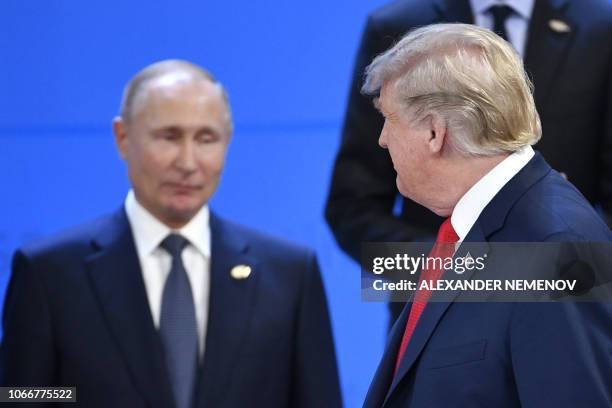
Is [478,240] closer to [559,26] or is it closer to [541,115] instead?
[541,115]

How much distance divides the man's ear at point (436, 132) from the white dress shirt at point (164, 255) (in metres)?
0.83

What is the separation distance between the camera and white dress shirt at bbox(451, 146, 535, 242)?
6.51 feet

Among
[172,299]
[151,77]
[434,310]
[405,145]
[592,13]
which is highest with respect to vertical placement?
[592,13]

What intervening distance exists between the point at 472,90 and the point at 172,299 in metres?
0.97

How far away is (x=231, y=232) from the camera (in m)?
2.81

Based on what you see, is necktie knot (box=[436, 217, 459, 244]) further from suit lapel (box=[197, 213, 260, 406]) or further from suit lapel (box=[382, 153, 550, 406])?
suit lapel (box=[197, 213, 260, 406])

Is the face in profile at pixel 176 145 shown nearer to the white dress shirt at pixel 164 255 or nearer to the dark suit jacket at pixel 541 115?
the white dress shirt at pixel 164 255

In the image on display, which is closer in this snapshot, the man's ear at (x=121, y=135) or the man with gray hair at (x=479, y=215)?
the man with gray hair at (x=479, y=215)

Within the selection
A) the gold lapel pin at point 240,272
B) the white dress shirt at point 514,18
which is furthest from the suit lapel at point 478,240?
the white dress shirt at point 514,18

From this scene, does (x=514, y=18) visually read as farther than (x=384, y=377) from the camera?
Yes

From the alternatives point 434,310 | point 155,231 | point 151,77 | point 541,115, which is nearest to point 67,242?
point 155,231

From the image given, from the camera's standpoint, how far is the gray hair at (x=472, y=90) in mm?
1972

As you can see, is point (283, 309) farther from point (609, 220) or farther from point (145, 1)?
point (145, 1)

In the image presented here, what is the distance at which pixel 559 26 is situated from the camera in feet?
9.53
